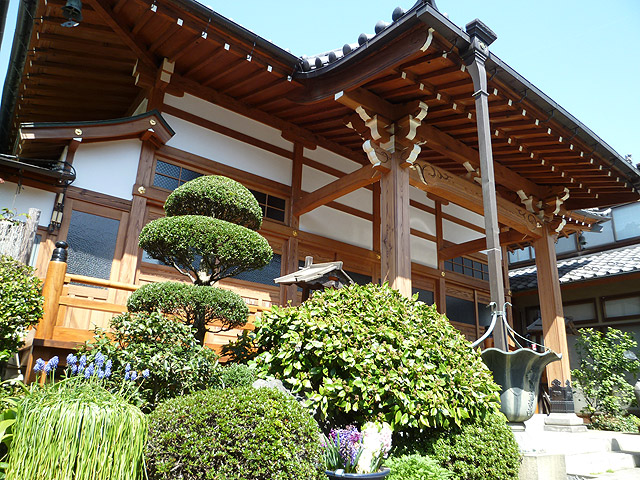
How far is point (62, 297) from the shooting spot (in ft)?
15.0

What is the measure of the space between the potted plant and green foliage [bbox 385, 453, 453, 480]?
0.10 meters

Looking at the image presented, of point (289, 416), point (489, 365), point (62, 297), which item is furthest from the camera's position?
point (62, 297)

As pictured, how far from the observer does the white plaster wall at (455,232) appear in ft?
36.6

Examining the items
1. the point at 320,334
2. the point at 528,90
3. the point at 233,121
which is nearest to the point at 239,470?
the point at 320,334

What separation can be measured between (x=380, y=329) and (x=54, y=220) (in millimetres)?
4748

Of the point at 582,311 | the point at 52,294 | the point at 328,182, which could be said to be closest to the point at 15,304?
the point at 52,294

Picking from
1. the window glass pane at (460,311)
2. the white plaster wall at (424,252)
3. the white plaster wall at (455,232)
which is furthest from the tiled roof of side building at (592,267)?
the white plaster wall at (424,252)

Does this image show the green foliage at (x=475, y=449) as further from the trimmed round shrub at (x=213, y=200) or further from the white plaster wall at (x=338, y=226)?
the white plaster wall at (x=338, y=226)

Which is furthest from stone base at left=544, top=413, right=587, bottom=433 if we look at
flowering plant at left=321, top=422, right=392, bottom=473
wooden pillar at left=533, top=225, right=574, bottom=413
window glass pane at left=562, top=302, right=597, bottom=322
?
window glass pane at left=562, top=302, right=597, bottom=322

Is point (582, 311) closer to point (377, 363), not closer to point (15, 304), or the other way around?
point (377, 363)

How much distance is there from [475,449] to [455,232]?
830cm

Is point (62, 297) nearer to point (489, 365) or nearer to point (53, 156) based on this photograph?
point (53, 156)

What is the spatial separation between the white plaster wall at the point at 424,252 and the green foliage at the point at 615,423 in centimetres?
423

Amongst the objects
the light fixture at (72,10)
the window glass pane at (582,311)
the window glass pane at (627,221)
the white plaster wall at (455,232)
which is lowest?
the window glass pane at (582,311)
